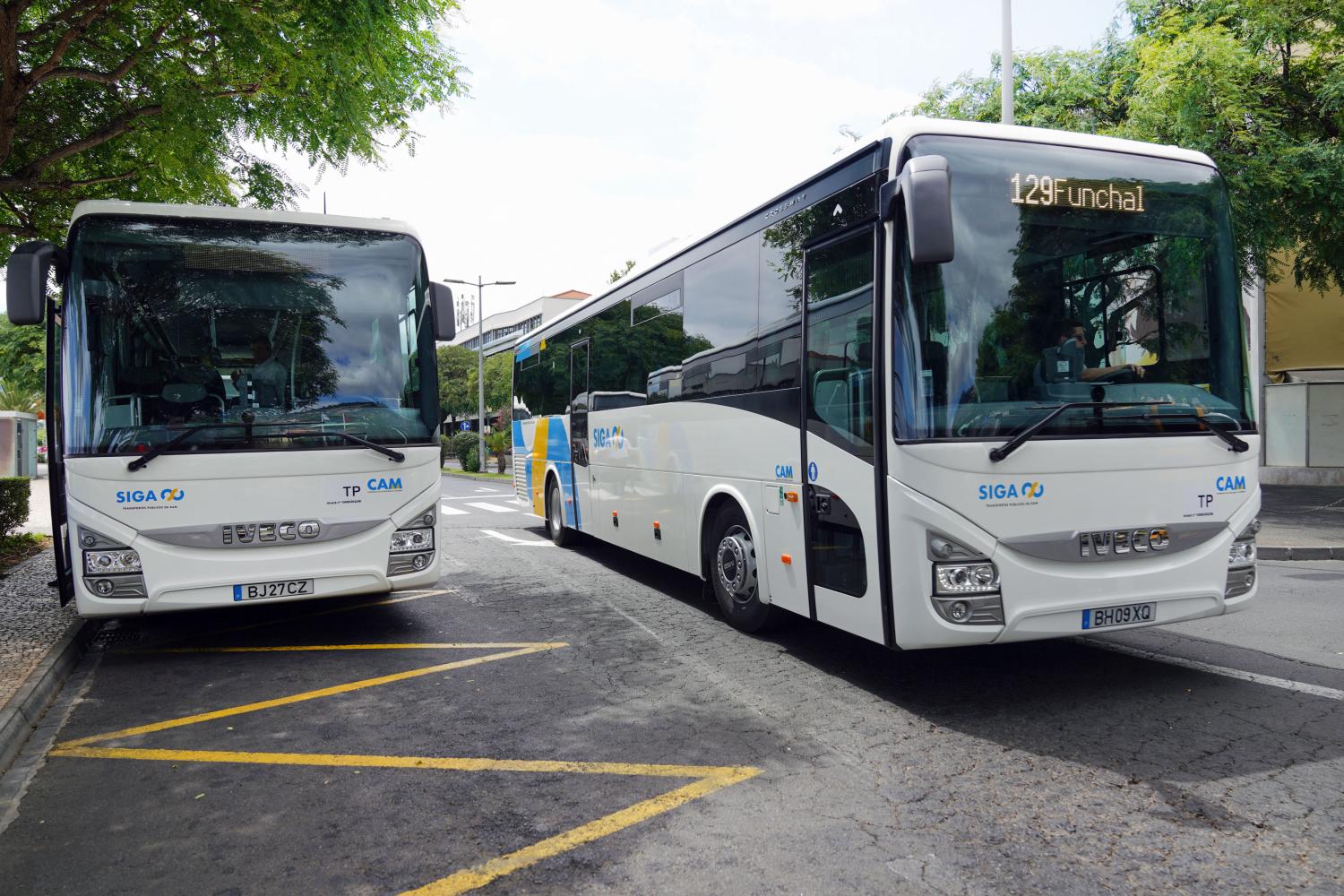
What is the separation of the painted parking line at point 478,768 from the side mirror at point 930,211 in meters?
2.63

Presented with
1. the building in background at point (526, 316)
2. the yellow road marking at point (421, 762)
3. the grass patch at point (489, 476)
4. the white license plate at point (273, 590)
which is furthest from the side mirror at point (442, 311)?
the building in background at point (526, 316)

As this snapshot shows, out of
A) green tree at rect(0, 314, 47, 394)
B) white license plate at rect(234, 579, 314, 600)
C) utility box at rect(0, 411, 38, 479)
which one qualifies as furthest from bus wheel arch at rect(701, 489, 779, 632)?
utility box at rect(0, 411, 38, 479)

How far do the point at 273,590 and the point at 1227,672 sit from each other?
20.6ft

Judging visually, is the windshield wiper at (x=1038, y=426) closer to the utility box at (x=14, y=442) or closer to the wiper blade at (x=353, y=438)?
the wiper blade at (x=353, y=438)

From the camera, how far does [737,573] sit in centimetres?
715

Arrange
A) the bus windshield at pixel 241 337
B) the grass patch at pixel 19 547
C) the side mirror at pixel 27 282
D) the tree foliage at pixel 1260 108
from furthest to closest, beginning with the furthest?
the tree foliage at pixel 1260 108 → the grass patch at pixel 19 547 → the bus windshield at pixel 241 337 → the side mirror at pixel 27 282

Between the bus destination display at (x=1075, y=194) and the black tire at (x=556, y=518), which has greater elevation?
the bus destination display at (x=1075, y=194)

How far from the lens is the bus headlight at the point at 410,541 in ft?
22.9

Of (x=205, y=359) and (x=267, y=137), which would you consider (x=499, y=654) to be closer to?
(x=205, y=359)

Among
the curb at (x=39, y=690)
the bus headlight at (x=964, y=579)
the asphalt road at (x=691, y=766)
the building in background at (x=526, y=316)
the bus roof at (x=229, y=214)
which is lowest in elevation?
the asphalt road at (x=691, y=766)

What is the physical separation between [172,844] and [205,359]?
3.80m

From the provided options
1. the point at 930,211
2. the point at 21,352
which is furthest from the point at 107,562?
the point at 21,352

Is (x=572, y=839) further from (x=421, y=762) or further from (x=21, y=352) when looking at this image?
(x=21, y=352)

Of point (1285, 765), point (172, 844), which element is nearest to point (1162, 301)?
point (1285, 765)
